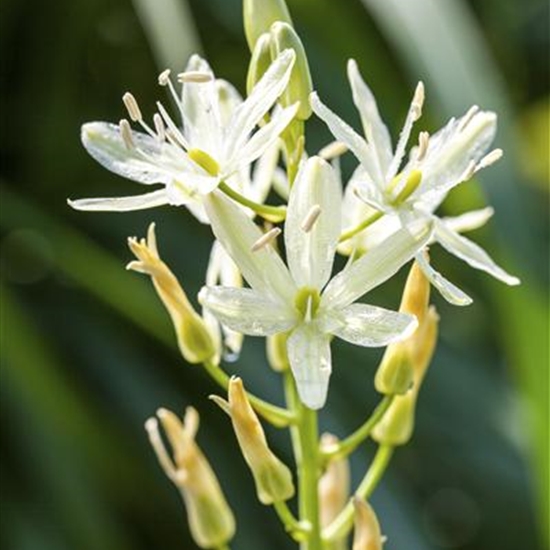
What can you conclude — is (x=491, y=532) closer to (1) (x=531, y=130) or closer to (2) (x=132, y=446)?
(2) (x=132, y=446)

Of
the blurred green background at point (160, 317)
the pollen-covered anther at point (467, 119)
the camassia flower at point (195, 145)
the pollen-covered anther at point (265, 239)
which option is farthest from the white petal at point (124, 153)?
the blurred green background at point (160, 317)

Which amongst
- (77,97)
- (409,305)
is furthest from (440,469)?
(409,305)

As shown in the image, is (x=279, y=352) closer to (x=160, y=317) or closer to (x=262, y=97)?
(x=262, y=97)

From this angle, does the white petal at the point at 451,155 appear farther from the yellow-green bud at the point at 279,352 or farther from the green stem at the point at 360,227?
the yellow-green bud at the point at 279,352

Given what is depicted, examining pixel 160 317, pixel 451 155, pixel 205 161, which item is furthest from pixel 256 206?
pixel 160 317

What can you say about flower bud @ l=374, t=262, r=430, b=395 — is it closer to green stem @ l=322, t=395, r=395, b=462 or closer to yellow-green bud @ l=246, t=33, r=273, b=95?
green stem @ l=322, t=395, r=395, b=462

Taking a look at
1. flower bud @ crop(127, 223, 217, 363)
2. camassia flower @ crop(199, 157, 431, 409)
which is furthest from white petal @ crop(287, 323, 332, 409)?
flower bud @ crop(127, 223, 217, 363)
